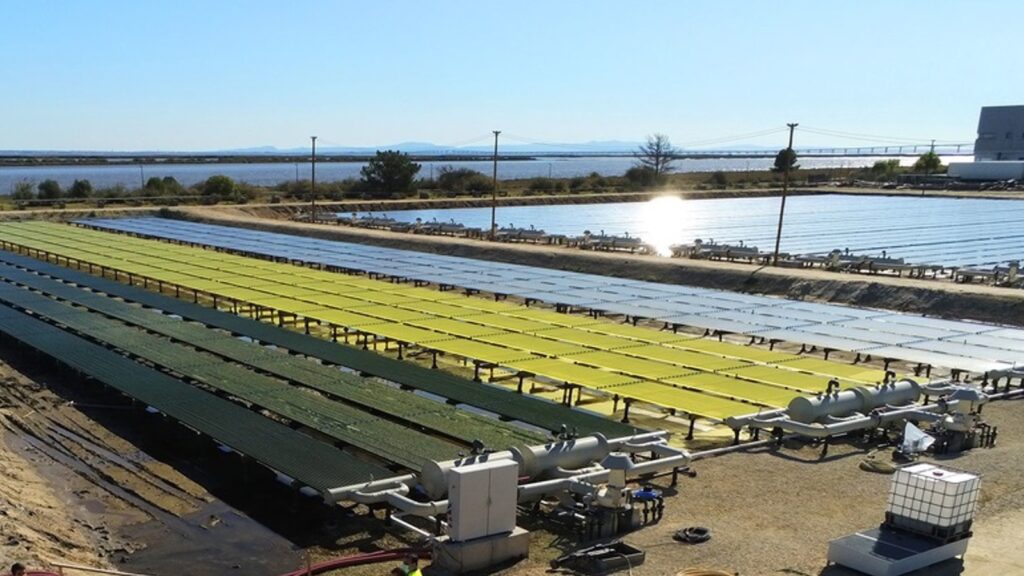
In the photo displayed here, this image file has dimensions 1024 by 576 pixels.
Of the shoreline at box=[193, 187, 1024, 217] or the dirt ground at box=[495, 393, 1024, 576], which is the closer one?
the dirt ground at box=[495, 393, 1024, 576]

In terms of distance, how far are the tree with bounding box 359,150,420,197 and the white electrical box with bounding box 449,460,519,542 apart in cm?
6593

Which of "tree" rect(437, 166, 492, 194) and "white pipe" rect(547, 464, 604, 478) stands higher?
"tree" rect(437, 166, 492, 194)

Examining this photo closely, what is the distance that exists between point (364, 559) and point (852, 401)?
28.5ft

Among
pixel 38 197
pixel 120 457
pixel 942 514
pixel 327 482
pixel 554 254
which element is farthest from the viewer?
pixel 38 197

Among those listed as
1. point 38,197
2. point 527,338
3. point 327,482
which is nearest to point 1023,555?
point 327,482

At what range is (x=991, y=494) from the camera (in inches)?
481

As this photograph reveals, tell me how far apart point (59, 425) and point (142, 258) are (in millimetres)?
18642

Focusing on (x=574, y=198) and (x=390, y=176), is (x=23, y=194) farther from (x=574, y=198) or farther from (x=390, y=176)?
(x=574, y=198)

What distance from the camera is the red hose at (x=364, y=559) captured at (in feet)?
31.6

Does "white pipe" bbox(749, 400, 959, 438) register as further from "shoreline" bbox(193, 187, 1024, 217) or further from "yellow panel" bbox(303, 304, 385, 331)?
"shoreline" bbox(193, 187, 1024, 217)

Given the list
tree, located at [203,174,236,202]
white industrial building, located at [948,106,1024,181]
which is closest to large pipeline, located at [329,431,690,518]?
tree, located at [203,174,236,202]

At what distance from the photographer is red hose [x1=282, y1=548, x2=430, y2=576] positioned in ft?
31.6

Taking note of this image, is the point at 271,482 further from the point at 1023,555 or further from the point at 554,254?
the point at 554,254

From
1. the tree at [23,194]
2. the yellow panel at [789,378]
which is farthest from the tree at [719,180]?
the yellow panel at [789,378]
